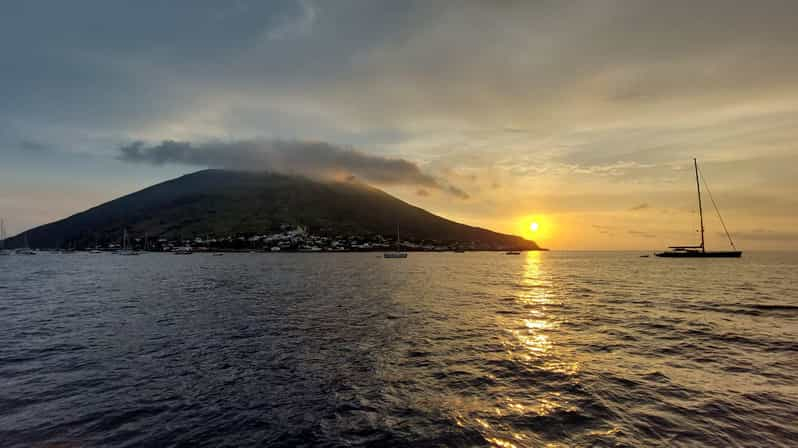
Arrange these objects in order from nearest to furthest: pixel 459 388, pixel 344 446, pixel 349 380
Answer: pixel 344 446
pixel 459 388
pixel 349 380

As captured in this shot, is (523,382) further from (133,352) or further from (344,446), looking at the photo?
(133,352)

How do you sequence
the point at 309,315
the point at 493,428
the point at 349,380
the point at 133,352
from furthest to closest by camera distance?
the point at 309,315 → the point at 133,352 → the point at 349,380 → the point at 493,428

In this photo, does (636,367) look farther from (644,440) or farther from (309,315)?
(309,315)

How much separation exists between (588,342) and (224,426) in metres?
26.1

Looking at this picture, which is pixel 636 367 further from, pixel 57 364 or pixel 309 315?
pixel 57 364

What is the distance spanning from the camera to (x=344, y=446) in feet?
45.5

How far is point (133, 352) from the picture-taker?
26.8 m

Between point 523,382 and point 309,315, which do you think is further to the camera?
point 309,315

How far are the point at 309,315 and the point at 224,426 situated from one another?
2646 cm

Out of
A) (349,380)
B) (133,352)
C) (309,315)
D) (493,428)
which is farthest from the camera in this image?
(309,315)

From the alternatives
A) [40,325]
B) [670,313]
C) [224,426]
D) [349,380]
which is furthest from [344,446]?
[670,313]

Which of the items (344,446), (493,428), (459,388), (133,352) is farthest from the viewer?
(133,352)

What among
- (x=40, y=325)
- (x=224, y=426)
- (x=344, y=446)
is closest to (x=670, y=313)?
(x=344, y=446)

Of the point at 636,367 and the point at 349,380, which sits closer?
the point at 349,380
